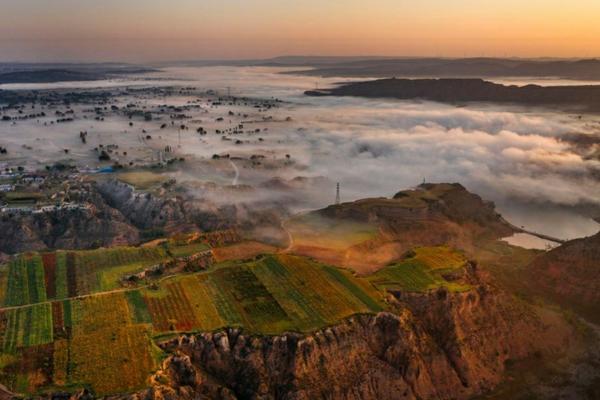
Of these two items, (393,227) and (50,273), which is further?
(393,227)

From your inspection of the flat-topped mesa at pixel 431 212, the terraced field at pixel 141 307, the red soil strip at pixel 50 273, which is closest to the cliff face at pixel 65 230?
the red soil strip at pixel 50 273

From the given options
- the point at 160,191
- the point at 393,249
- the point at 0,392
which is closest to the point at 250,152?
the point at 160,191

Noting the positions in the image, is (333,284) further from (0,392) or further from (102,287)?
(0,392)

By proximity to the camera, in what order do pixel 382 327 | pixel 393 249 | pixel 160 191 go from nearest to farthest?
pixel 382 327, pixel 393 249, pixel 160 191

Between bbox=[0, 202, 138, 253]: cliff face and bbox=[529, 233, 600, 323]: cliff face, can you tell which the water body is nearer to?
bbox=[529, 233, 600, 323]: cliff face

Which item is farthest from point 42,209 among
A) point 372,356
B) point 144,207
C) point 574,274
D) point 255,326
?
point 574,274

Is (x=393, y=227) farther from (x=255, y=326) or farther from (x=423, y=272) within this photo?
(x=255, y=326)
